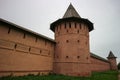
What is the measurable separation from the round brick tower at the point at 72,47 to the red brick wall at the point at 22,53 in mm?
1569

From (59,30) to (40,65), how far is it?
18.6 ft

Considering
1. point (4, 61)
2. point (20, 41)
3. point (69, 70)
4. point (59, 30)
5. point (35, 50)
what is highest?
point (59, 30)

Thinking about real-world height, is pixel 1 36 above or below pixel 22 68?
above

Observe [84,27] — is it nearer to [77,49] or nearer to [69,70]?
[77,49]

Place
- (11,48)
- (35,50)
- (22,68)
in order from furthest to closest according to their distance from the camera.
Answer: (35,50) < (22,68) < (11,48)

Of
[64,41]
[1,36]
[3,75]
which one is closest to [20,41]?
[1,36]

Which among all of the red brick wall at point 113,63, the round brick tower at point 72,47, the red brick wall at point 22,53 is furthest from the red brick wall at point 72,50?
the red brick wall at point 113,63

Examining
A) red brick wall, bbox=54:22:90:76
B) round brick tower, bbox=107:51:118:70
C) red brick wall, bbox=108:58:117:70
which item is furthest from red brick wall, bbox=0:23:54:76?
round brick tower, bbox=107:51:118:70

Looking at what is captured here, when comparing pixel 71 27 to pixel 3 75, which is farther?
pixel 71 27

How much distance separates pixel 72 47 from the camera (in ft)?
47.5

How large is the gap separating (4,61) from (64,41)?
792 cm

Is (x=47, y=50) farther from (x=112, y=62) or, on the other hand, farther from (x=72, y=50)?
(x=112, y=62)

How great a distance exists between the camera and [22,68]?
10844 mm

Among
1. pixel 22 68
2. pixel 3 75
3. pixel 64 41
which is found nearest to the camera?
pixel 3 75
